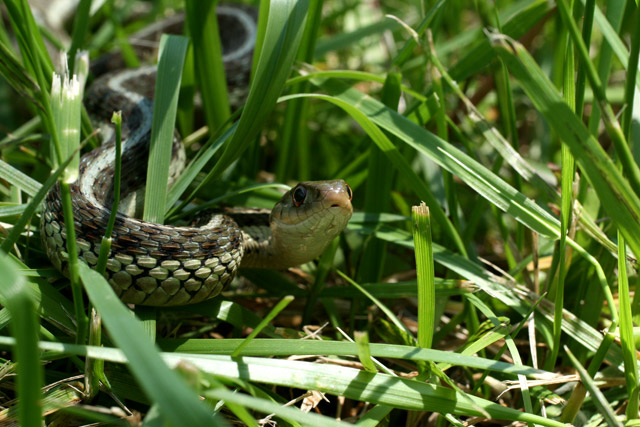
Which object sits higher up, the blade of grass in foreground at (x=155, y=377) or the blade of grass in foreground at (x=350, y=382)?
the blade of grass in foreground at (x=155, y=377)

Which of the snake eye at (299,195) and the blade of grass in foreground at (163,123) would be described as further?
the snake eye at (299,195)

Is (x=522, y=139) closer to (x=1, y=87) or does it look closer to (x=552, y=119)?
(x=552, y=119)

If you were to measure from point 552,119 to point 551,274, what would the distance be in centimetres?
63

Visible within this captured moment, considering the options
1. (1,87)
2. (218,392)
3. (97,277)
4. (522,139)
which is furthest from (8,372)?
(522,139)

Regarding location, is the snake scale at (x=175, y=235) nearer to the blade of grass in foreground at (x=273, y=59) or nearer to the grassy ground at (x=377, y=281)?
the grassy ground at (x=377, y=281)

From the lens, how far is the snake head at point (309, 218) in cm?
182

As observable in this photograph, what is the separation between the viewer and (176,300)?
5.64 ft

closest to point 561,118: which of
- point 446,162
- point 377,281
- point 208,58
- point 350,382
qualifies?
point 446,162

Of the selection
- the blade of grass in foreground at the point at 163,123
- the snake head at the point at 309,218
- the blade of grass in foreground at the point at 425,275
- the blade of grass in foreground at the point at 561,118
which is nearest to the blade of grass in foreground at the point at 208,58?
the blade of grass in foreground at the point at 163,123

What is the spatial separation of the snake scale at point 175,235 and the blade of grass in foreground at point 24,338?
27.3 inches

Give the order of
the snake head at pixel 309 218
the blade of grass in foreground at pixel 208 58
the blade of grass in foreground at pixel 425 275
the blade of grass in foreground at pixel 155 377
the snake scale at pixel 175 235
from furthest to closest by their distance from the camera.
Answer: the blade of grass in foreground at pixel 208 58 → the snake head at pixel 309 218 → the snake scale at pixel 175 235 → the blade of grass in foreground at pixel 425 275 → the blade of grass in foreground at pixel 155 377

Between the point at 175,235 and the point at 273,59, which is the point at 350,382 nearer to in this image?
the point at 175,235

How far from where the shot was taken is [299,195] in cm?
193

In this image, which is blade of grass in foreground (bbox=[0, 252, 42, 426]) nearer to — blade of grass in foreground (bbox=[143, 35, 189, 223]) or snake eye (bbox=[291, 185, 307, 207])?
blade of grass in foreground (bbox=[143, 35, 189, 223])
